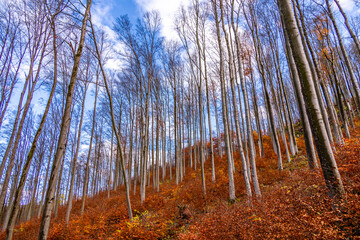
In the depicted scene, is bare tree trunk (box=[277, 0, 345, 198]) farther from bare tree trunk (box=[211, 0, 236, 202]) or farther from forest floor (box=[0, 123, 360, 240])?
bare tree trunk (box=[211, 0, 236, 202])

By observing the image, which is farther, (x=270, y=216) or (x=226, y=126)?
(x=226, y=126)

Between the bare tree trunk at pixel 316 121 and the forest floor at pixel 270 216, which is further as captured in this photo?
the bare tree trunk at pixel 316 121

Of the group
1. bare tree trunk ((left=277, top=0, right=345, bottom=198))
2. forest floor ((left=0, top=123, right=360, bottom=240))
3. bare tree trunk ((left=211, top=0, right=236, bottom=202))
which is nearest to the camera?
forest floor ((left=0, top=123, right=360, bottom=240))

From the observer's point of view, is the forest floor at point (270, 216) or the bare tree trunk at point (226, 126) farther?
the bare tree trunk at point (226, 126)

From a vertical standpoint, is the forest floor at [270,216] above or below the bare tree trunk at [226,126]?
below

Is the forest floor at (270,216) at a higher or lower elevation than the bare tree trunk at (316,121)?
lower

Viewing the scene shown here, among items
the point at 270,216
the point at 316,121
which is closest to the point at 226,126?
the point at 316,121

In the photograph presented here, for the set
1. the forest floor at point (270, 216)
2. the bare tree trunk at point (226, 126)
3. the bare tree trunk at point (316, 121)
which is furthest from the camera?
the bare tree trunk at point (226, 126)

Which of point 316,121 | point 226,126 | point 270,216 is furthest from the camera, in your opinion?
point 226,126

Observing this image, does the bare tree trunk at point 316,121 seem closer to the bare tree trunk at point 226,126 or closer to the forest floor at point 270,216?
the forest floor at point 270,216

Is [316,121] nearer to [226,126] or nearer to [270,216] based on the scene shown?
[270,216]

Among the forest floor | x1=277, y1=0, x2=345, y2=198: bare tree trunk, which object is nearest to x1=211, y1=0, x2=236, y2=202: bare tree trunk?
the forest floor

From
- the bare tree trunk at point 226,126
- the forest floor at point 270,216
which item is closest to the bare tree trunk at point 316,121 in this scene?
the forest floor at point 270,216

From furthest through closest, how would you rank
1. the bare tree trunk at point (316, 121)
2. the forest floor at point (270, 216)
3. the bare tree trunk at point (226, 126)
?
the bare tree trunk at point (226, 126), the bare tree trunk at point (316, 121), the forest floor at point (270, 216)
